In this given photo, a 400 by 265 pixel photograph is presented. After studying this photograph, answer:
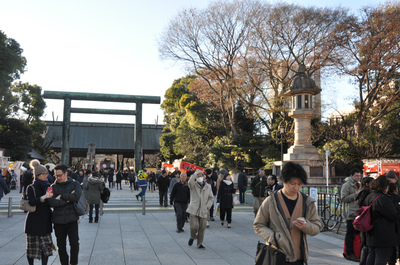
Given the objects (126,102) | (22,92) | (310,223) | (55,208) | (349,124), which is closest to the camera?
(310,223)

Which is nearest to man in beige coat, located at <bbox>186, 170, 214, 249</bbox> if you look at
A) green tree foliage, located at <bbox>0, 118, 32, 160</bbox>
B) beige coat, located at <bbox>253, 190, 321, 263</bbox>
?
beige coat, located at <bbox>253, 190, 321, 263</bbox>

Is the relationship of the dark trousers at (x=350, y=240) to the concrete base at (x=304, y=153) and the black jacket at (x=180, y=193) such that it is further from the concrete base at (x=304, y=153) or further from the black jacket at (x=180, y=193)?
the concrete base at (x=304, y=153)

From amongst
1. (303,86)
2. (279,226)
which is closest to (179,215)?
(279,226)

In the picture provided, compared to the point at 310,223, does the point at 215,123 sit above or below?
above

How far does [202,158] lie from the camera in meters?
38.3

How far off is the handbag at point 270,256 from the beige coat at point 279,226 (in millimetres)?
71

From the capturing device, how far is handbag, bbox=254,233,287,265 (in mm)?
3107

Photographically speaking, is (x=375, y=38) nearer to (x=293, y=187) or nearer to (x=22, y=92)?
(x=293, y=187)

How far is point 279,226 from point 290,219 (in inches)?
4.7

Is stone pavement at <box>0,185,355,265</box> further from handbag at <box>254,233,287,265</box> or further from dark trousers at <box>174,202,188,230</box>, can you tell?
handbag at <box>254,233,287,265</box>

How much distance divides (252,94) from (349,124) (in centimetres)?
837

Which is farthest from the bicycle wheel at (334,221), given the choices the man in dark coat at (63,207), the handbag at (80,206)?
the man in dark coat at (63,207)

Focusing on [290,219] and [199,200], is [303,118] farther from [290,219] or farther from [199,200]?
[290,219]

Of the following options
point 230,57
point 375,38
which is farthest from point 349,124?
point 230,57
